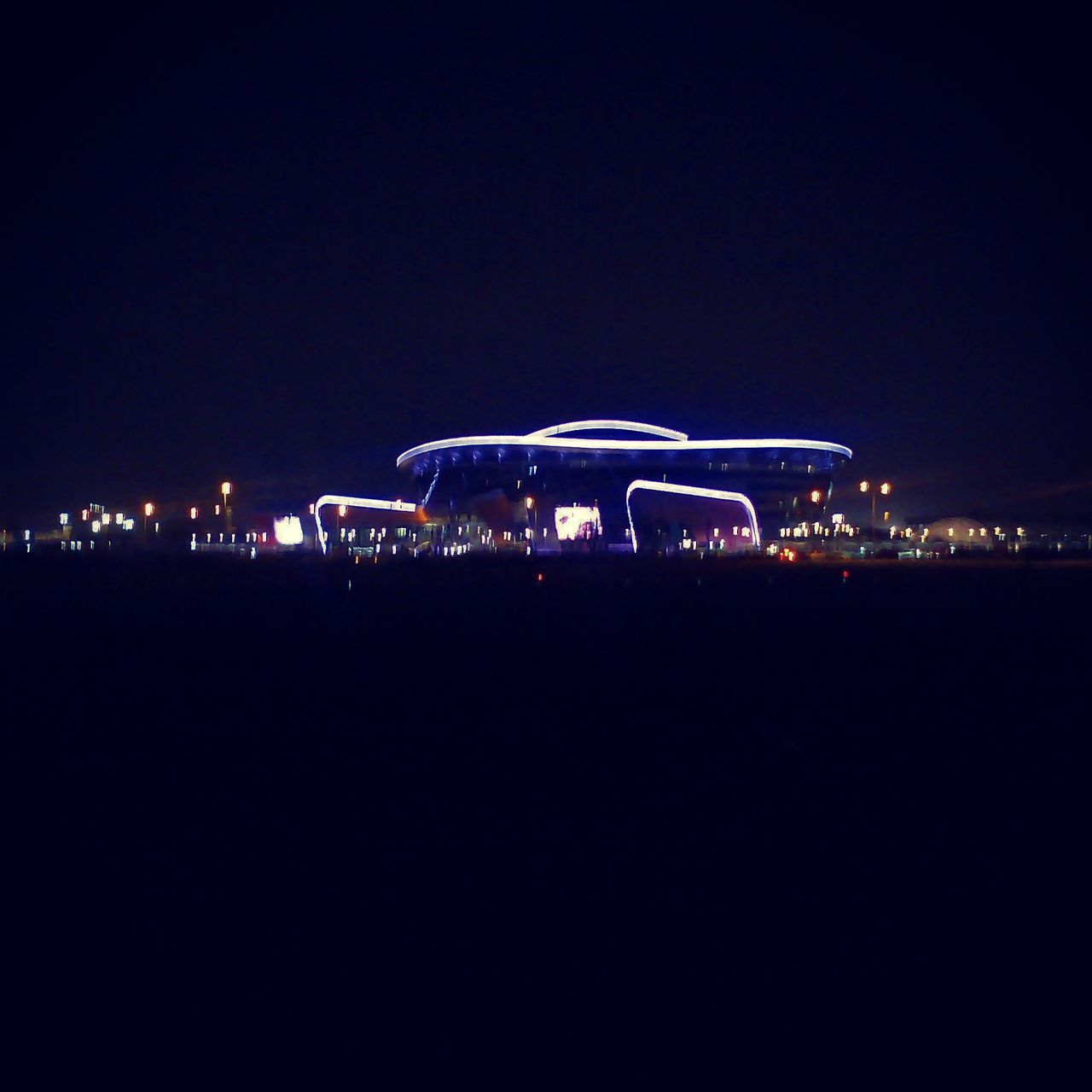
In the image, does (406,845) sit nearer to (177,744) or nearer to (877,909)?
(877,909)

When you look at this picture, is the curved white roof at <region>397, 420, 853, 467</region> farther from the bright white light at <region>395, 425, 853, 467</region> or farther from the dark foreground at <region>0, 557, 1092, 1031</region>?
the dark foreground at <region>0, 557, 1092, 1031</region>

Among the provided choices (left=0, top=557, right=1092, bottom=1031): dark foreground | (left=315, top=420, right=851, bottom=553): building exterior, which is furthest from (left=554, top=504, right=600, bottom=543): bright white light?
(left=0, top=557, right=1092, bottom=1031): dark foreground

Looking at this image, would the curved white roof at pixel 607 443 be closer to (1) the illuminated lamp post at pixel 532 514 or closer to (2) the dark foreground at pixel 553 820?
(1) the illuminated lamp post at pixel 532 514

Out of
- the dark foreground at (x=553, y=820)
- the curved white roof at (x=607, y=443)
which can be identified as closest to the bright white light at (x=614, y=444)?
the curved white roof at (x=607, y=443)

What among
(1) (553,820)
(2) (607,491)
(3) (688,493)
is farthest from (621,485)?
(1) (553,820)

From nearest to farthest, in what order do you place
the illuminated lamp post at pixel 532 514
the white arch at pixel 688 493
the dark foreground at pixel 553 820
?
the dark foreground at pixel 553 820 → the white arch at pixel 688 493 → the illuminated lamp post at pixel 532 514

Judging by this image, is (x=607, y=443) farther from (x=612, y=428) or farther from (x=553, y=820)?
(x=553, y=820)

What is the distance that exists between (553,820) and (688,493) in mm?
48705

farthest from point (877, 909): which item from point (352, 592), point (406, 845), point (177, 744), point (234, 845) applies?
point (352, 592)

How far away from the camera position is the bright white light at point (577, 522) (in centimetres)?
5178

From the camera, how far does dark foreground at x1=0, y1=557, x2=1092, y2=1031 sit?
11.0 ft

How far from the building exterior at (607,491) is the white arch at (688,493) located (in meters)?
0.06

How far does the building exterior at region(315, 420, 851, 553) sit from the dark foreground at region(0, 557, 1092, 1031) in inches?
1592

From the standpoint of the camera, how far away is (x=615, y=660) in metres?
9.55
